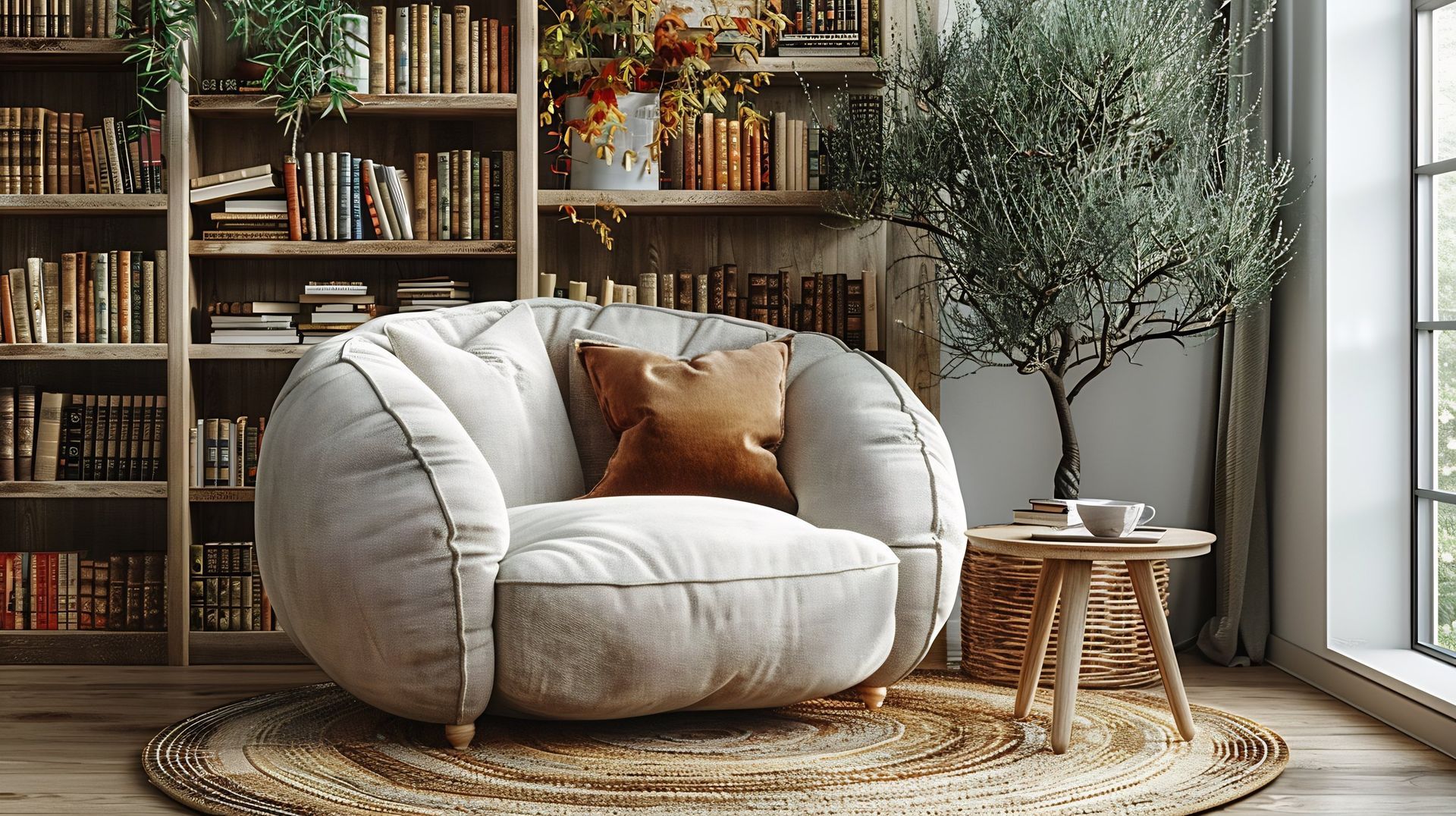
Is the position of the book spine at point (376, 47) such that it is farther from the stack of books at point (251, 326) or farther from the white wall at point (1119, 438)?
the white wall at point (1119, 438)

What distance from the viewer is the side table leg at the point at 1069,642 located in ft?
6.76

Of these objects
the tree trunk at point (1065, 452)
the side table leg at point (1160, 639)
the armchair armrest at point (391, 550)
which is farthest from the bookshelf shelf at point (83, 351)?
the side table leg at point (1160, 639)

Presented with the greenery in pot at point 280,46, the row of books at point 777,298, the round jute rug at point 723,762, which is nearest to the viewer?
the round jute rug at point 723,762

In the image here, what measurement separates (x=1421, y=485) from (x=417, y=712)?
223 cm

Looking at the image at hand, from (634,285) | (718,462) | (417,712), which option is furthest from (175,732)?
(634,285)

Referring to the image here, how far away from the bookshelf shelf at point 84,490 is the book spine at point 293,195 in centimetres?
72

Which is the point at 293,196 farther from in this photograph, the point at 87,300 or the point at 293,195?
the point at 87,300

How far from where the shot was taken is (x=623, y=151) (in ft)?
10.3

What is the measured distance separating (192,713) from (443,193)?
1411mm

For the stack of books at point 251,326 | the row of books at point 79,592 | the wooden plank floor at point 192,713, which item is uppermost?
the stack of books at point 251,326

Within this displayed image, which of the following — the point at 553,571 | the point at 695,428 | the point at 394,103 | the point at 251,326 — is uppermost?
the point at 394,103

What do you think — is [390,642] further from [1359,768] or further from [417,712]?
[1359,768]

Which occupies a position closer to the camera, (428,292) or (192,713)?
(192,713)

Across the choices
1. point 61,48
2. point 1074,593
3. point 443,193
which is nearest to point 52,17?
point 61,48
